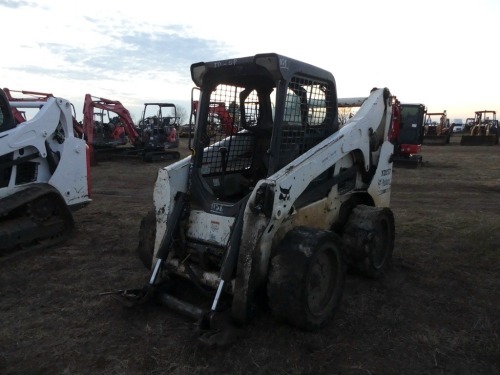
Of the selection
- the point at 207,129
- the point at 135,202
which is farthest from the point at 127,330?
the point at 135,202

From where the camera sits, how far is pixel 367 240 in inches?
183

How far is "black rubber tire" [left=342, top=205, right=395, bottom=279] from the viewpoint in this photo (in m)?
4.67

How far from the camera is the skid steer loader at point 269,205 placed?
11.3 ft

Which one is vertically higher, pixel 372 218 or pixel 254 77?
pixel 254 77

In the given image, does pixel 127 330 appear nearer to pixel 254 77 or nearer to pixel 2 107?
pixel 254 77

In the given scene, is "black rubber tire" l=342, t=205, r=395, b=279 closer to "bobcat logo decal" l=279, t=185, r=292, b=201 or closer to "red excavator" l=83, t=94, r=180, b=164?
"bobcat logo decal" l=279, t=185, r=292, b=201

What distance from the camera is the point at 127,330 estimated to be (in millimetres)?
3674

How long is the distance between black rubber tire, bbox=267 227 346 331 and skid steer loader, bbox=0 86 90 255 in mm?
3759

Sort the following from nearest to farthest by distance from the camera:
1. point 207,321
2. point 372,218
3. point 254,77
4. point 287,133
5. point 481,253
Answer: point 207,321
point 287,133
point 254,77
point 372,218
point 481,253

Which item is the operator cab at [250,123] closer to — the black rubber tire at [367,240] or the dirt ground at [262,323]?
the black rubber tire at [367,240]

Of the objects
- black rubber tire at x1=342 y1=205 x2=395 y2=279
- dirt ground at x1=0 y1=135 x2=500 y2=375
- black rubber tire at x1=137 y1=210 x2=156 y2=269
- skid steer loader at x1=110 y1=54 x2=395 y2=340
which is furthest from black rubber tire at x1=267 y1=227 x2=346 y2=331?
black rubber tire at x1=137 y1=210 x2=156 y2=269

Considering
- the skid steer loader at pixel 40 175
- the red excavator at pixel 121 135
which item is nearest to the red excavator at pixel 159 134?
the red excavator at pixel 121 135

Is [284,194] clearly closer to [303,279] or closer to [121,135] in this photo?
[303,279]

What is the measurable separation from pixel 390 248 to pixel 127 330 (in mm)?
3178
